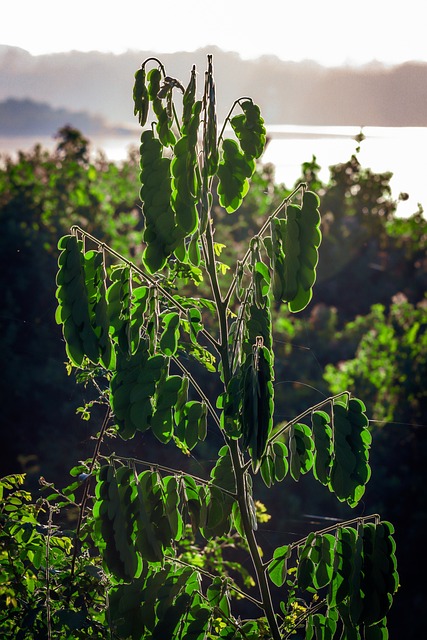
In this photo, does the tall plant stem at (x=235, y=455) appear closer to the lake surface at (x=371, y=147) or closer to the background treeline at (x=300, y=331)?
the background treeline at (x=300, y=331)

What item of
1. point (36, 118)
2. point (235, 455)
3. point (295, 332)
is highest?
point (36, 118)

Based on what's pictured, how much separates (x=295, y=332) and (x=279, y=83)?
9.14 ft

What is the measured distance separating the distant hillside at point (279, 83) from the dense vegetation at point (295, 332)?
0.70 m

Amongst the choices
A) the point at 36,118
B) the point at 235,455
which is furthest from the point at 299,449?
the point at 36,118

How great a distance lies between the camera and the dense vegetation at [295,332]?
4.19m

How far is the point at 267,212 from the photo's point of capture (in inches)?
290

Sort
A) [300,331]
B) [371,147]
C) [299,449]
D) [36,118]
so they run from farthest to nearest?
[300,331] < [36,118] < [371,147] < [299,449]

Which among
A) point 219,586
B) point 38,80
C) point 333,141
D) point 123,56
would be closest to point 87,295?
point 219,586

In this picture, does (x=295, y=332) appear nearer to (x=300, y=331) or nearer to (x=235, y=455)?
(x=300, y=331)

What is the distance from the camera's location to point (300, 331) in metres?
6.26

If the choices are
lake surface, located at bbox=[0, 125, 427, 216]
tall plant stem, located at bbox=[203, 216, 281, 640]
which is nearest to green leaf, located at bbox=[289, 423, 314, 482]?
tall plant stem, located at bbox=[203, 216, 281, 640]

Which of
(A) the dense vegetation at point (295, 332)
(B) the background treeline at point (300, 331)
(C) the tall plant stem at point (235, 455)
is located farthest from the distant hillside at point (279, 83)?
(C) the tall plant stem at point (235, 455)

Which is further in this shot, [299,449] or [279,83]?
[279,83]

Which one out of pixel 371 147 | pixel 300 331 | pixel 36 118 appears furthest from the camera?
pixel 300 331
